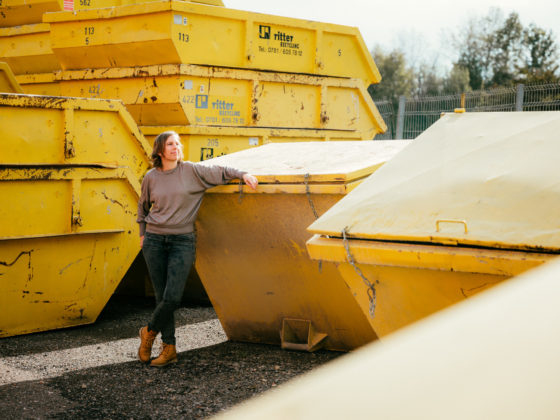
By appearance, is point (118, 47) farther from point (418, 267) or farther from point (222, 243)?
point (418, 267)

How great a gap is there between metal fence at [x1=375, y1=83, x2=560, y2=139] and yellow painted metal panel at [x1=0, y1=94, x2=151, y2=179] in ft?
20.0

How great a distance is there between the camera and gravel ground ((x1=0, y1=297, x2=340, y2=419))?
3.76 meters

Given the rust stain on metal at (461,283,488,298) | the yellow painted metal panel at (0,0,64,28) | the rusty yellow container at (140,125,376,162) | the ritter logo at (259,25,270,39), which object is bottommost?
the rust stain on metal at (461,283,488,298)

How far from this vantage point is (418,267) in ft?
9.11

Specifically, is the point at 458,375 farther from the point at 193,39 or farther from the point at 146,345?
the point at 193,39

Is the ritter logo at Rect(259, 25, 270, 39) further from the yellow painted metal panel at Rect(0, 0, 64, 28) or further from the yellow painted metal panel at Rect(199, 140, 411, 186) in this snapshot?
the yellow painted metal panel at Rect(0, 0, 64, 28)

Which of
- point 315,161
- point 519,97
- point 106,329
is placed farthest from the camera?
point 519,97

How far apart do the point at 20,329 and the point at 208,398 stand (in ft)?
6.83

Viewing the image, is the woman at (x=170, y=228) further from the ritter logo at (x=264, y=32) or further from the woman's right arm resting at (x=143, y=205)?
the ritter logo at (x=264, y=32)

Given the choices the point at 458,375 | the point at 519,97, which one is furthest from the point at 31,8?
the point at 458,375

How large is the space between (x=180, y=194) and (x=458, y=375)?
3.79m

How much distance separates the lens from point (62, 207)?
5.26 m

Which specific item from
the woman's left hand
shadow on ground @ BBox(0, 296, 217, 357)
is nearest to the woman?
the woman's left hand

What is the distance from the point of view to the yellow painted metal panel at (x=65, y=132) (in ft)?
16.4
